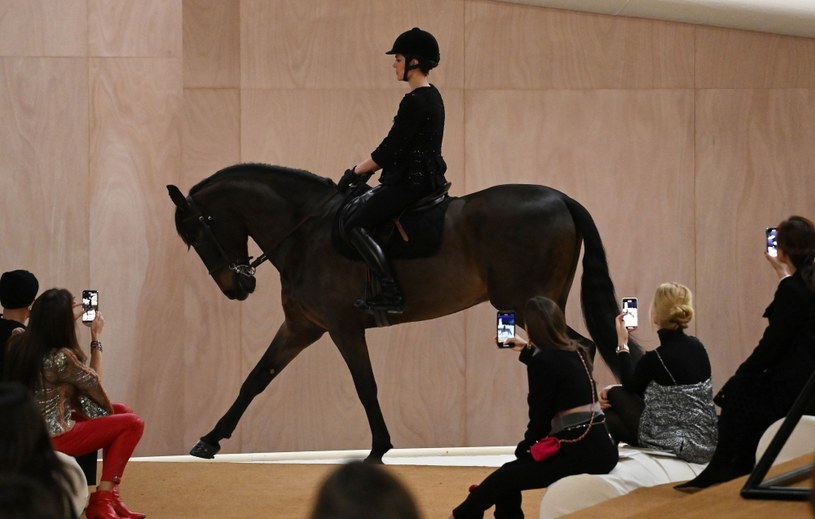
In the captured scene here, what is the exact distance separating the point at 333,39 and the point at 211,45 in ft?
2.96

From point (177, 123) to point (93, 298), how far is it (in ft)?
6.34

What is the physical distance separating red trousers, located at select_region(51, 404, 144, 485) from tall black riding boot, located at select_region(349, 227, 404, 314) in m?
→ 1.57

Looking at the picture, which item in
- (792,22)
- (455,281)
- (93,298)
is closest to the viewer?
(455,281)

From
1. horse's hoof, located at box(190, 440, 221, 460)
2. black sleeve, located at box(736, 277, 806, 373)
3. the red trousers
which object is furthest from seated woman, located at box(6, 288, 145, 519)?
black sleeve, located at box(736, 277, 806, 373)

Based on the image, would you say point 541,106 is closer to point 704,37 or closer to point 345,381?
point 704,37

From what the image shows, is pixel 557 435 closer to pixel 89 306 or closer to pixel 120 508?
pixel 120 508

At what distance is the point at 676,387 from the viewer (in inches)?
189

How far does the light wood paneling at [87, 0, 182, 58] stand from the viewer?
851 centimetres

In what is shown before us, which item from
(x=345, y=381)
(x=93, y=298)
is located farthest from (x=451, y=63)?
(x=93, y=298)

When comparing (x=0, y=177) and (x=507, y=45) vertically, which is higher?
(x=507, y=45)

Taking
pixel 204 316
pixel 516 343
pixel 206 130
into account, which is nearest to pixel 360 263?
pixel 516 343

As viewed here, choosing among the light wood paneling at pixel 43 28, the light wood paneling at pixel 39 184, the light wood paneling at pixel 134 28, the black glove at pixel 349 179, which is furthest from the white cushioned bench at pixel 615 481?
the light wood paneling at pixel 43 28

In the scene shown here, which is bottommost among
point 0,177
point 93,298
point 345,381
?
point 345,381

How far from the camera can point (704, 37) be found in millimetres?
8617
